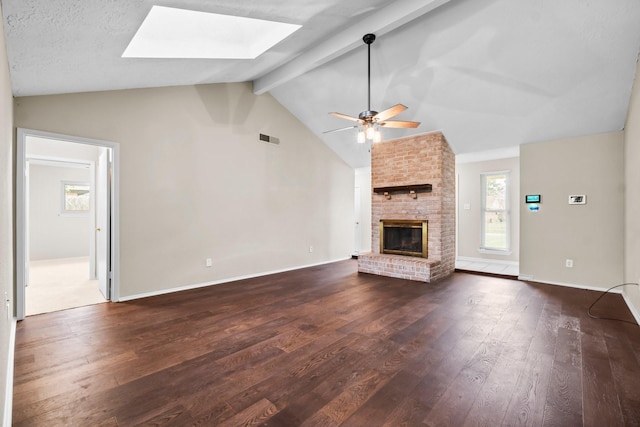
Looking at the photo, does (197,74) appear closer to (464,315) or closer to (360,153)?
(360,153)

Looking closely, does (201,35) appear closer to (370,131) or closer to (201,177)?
(201,177)

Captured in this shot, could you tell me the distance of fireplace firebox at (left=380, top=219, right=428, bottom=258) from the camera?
18.0 ft

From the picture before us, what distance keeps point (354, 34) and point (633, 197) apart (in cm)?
372

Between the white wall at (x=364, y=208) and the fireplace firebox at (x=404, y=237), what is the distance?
1972 mm

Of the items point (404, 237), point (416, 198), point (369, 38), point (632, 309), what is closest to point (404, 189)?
point (416, 198)

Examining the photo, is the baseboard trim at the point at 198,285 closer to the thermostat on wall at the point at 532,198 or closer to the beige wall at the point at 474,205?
the beige wall at the point at 474,205

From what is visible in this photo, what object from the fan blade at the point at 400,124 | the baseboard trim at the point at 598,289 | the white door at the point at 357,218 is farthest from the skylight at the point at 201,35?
the white door at the point at 357,218

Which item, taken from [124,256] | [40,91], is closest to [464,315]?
[124,256]

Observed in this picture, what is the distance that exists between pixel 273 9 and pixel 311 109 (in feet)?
9.75

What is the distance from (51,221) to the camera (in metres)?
7.50

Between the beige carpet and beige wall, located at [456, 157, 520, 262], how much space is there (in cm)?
710

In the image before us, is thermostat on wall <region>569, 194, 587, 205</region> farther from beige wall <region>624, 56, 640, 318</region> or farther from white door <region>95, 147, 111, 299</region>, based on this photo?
white door <region>95, 147, 111, 299</region>

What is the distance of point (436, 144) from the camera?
530 cm

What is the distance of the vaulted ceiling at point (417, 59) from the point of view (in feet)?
7.38
